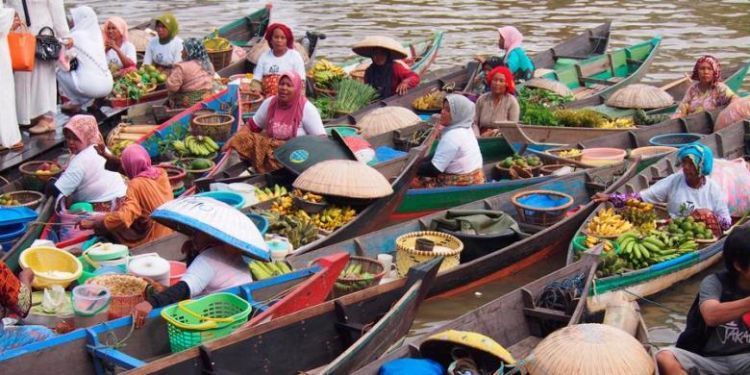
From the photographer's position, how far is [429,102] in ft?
37.2

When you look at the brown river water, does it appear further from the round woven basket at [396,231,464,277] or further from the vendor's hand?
the vendor's hand

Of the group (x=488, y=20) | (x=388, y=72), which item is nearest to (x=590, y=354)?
(x=388, y=72)

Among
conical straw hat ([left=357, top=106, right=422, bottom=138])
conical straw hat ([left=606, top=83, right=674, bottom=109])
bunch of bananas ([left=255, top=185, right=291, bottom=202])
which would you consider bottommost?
conical straw hat ([left=606, top=83, right=674, bottom=109])

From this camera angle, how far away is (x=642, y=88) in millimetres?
11453

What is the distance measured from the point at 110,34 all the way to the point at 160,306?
23.0 ft

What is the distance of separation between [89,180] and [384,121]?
365cm

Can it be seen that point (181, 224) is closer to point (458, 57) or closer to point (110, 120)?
point (110, 120)

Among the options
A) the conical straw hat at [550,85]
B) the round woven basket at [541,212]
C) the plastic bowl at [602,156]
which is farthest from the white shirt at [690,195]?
the conical straw hat at [550,85]

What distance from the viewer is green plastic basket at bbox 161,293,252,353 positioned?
212 inches

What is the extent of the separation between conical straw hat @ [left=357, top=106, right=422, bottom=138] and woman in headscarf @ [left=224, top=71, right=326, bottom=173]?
5.06 ft

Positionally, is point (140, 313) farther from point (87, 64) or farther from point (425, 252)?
point (87, 64)

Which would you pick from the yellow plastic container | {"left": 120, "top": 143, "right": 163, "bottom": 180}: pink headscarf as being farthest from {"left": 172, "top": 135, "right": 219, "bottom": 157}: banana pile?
the yellow plastic container

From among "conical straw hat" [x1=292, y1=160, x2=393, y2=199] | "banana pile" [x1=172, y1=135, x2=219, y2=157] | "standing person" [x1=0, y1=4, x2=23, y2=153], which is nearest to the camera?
"conical straw hat" [x1=292, y1=160, x2=393, y2=199]

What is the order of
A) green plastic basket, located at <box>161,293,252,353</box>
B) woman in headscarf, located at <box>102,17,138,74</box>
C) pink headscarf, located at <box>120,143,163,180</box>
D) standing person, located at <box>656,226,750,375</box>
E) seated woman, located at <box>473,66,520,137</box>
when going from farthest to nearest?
woman in headscarf, located at <box>102,17,138,74</box>
seated woman, located at <box>473,66,520,137</box>
pink headscarf, located at <box>120,143,163,180</box>
green plastic basket, located at <box>161,293,252,353</box>
standing person, located at <box>656,226,750,375</box>
